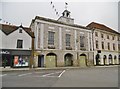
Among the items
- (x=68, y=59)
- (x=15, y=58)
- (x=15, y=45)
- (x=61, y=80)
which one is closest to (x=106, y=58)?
(x=68, y=59)

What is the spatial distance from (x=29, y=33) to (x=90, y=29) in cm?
1545

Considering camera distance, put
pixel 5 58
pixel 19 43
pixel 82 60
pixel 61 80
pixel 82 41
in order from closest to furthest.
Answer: pixel 61 80
pixel 5 58
pixel 19 43
pixel 82 60
pixel 82 41

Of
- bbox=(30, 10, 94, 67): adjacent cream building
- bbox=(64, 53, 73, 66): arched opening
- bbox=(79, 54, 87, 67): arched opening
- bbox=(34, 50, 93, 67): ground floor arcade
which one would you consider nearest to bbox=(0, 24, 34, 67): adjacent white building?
bbox=(30, 10, 94, 67): adjacent cream building

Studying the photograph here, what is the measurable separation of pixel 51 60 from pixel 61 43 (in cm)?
416

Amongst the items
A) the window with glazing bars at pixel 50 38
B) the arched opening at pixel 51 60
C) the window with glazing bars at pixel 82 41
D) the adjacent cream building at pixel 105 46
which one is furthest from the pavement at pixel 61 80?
the adjacent cream building at pixel 105 46

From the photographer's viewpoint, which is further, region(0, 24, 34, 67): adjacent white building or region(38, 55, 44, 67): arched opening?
region(38, 55, 44, 67): arched opening

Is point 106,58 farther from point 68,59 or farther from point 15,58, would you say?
point 15,58

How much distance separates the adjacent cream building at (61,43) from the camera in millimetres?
28484

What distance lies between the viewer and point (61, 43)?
30953mm

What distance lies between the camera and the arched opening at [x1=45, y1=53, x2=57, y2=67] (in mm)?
29234

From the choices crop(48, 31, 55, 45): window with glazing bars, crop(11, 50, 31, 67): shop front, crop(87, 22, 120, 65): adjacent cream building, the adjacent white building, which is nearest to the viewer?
the adjacent white building

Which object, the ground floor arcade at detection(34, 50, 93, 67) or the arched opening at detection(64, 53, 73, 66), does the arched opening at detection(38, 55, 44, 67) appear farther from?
the arched opening at detection(64, 53, 73, 66)

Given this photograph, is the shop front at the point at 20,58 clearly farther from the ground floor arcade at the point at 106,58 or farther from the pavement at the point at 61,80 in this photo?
the ground floor arcade at the point at 106,58

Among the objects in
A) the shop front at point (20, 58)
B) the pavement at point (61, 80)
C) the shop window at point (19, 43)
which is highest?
the shop window at point (19, 43)
